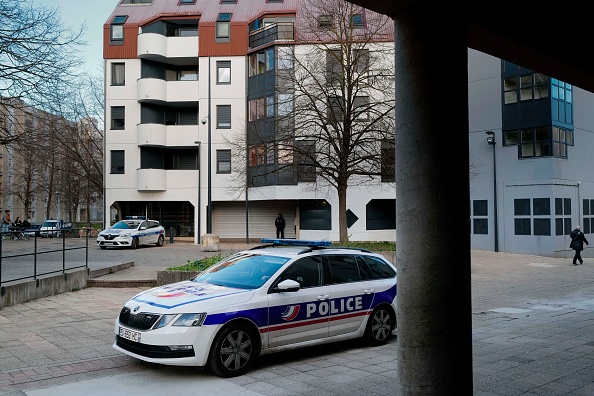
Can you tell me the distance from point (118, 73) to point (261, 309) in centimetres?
3519

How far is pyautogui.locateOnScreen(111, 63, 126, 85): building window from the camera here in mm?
39062

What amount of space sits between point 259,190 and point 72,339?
91.1 ft

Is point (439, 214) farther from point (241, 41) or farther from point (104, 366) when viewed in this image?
point (241, 41)

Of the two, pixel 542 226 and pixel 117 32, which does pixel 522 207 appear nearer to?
pixel 542 226

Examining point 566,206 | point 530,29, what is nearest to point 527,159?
point 566,206

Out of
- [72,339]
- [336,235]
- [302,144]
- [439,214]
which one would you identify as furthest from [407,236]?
[336,235]

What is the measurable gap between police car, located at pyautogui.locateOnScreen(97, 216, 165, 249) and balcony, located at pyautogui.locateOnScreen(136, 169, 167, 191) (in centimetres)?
536

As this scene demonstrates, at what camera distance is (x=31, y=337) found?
368 inches

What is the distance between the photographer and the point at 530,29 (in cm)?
685

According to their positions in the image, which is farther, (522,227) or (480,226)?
(480,226)

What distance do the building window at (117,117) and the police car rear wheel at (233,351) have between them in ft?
112

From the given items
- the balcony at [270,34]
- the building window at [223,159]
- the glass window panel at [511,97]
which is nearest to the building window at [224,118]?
the building window at [223,159]

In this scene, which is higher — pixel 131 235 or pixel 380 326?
pixel 131 235

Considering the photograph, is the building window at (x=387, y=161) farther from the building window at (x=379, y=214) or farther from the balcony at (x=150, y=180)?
the balcony at (x=150, y=180)
